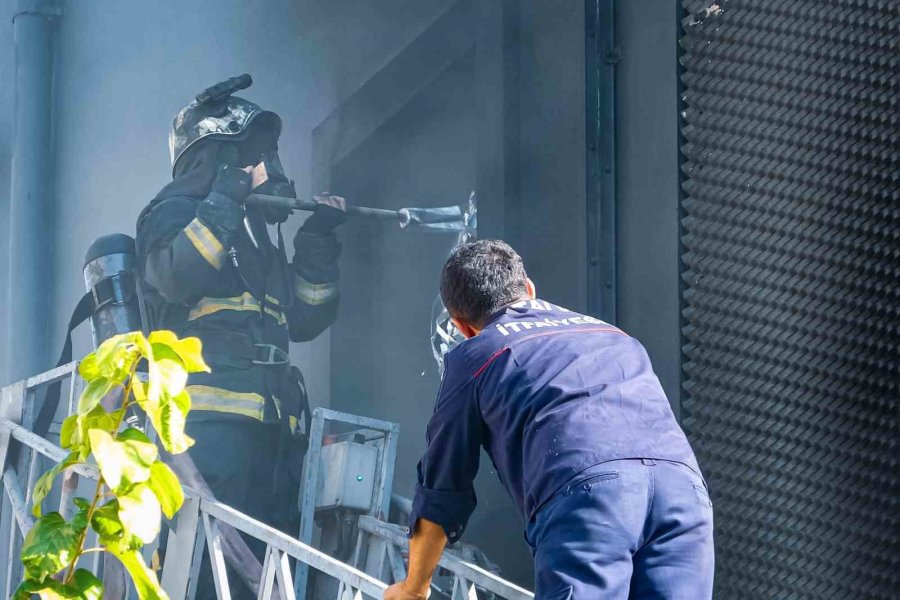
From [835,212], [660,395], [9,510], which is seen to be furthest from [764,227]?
[9,510]

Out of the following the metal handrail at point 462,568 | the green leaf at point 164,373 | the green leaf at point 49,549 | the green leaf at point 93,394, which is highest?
the green leaf at point 164,373

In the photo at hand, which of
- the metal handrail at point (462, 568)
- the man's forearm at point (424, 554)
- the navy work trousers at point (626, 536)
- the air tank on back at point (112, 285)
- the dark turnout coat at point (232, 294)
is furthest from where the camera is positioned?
the dark turnout coat at point (232, 294)

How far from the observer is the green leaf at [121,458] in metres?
1.70

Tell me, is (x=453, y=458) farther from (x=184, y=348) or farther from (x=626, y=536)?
(x=184, y=348)

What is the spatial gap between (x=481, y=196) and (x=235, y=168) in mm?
845

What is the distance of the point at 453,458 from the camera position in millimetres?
2164

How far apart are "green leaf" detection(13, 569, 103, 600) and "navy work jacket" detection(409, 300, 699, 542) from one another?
606 mm

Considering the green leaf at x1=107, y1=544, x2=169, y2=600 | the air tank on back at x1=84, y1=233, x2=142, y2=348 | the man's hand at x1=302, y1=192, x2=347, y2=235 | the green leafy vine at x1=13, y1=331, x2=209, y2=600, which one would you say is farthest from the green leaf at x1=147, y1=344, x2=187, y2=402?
the man's hand at x1=302, y1=192, x2=347, y2=235

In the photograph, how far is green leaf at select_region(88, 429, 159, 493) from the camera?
170cm

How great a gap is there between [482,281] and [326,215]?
140cm

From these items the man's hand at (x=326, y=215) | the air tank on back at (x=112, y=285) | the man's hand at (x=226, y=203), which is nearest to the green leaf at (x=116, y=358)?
the air tank on back at (x=112, y=285)

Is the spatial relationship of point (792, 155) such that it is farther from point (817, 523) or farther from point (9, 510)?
point (9, 510)

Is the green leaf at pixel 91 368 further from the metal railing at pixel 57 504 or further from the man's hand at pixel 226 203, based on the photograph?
the man's hand at pixel 226 203

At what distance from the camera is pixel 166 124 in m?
3.39
